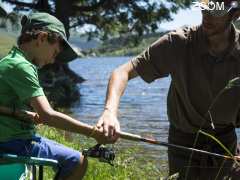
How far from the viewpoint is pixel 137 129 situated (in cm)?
1919

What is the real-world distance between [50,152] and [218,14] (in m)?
1.71

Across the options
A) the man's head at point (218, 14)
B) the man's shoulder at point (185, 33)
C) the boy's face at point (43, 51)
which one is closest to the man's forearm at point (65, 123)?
the boy's face at point (43, 51)

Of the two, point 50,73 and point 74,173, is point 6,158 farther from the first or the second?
point 50,73

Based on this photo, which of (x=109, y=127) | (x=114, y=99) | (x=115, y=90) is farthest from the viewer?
(x=115, y=90)

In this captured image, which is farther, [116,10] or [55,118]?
[116,10]

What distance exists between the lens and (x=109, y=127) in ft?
13.1

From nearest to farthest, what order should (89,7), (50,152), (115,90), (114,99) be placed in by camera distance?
(114,99)
(115,90)
(50,152)
(89,7)

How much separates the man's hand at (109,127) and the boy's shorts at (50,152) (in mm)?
911

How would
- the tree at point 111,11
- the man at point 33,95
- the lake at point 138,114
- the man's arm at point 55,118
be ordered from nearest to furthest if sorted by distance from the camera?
the man's arm at point 55,118 < the man at point 33,95 < the lake at point 138,114 < the tree at point 111,11

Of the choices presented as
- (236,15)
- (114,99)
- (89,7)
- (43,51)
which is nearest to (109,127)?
(114,99)

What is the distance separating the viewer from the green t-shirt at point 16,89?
457 cm

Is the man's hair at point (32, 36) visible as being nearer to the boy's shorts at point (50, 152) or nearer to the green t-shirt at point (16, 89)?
the green t-shirt at point (16, 89)

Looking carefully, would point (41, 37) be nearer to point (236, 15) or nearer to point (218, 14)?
point (218, 14)

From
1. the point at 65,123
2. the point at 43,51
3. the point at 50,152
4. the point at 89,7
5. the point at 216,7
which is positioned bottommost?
the point at 50,152
